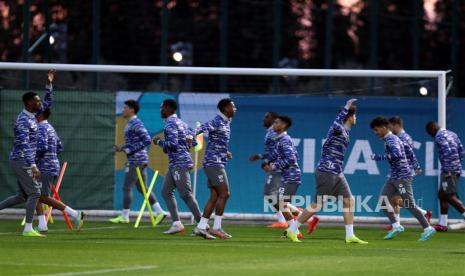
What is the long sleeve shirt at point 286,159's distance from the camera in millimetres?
22844

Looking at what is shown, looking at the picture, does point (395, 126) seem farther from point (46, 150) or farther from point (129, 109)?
point (46, 150)

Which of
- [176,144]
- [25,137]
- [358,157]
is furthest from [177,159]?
[358,157]

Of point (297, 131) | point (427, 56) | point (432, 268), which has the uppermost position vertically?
point (427, 56)

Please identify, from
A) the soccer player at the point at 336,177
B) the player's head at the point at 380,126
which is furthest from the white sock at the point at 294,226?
the player's head at the point at 380,126

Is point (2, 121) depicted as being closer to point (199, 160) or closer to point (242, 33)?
point (199, 160)

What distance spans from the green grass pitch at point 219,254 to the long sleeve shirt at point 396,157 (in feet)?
3.68

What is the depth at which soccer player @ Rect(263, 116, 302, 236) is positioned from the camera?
22.8m

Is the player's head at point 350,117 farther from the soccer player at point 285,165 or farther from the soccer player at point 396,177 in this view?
the soccer player at point 285,165

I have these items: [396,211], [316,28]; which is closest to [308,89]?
[316,28]

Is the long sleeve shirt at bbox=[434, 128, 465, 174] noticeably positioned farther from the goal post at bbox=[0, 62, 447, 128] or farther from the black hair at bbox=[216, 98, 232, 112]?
the black hair at bbox=[216, 98, 232, 112]

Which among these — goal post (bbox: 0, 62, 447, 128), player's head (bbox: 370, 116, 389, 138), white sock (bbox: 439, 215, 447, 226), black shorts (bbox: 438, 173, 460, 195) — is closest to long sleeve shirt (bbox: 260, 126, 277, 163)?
goal post (bbox: 0, 62, 447, 128)

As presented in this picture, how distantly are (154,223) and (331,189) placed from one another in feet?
19.4

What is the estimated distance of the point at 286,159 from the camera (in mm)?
22859

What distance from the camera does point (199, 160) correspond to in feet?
90.3
